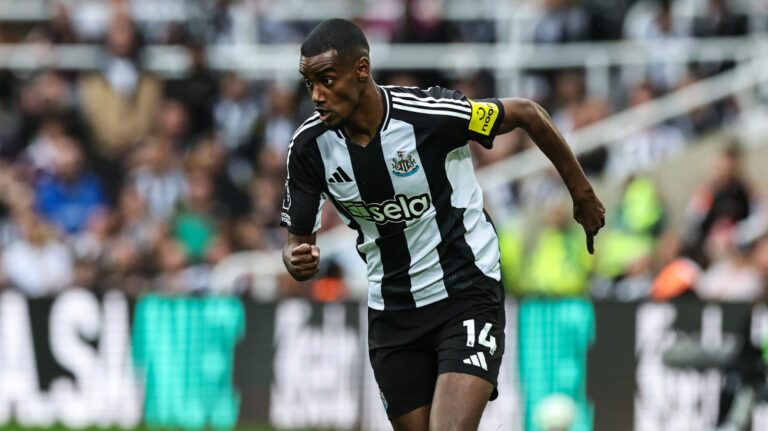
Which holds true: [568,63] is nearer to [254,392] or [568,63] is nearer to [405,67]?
[405,67]

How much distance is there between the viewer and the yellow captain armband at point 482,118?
6137 millimetres

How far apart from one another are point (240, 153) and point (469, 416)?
9571 mm

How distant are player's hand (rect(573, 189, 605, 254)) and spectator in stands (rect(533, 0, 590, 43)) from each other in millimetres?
9574

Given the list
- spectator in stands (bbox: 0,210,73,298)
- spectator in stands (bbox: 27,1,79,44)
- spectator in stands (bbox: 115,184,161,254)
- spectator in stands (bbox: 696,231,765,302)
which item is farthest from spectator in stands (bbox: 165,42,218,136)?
spectator in stands (bbox: 696,231,765,302)

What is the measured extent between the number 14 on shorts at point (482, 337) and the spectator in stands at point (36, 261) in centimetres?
833

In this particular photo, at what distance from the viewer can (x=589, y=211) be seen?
627 cm

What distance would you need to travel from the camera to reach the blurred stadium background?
36.9 feet

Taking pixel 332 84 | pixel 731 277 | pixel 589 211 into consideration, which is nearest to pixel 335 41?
pixel 332 84

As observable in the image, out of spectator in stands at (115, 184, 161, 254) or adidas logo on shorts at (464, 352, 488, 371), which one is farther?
spectator in stands at (115, 184, 161, 254)

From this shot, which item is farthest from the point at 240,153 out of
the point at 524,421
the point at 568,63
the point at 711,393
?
the point at 711,393

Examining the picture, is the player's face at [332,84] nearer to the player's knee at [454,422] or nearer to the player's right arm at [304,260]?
the player's right arm at [304,260]

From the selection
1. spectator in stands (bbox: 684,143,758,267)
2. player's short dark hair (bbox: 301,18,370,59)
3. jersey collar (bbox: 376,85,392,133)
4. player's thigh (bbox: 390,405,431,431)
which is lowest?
player's thigh (bbox: 390,405,431,431)

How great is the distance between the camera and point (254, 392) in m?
11.6

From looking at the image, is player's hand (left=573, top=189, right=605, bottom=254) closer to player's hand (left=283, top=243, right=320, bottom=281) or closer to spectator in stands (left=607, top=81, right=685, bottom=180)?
player's hand (left=283, top=243, right=320, bottom=281)
